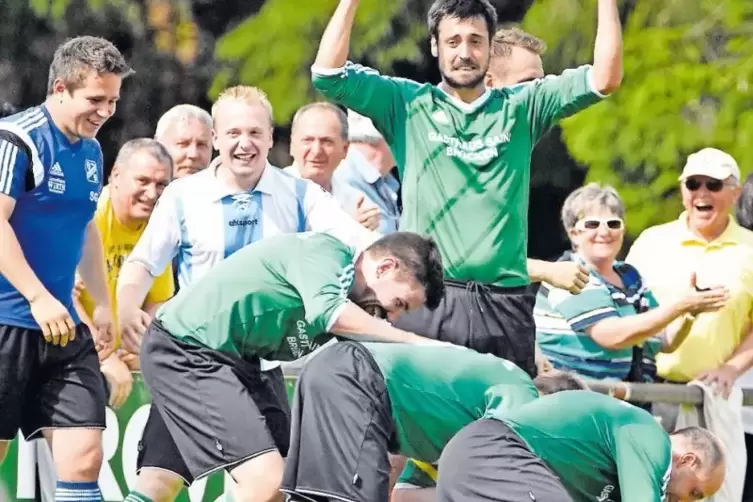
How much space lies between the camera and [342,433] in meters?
6.53

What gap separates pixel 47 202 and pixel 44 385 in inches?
28.0

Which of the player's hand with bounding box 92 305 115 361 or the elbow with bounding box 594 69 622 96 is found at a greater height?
the elbow with bounding box 594 69 622 96

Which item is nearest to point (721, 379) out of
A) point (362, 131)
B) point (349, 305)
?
point (362, 131)

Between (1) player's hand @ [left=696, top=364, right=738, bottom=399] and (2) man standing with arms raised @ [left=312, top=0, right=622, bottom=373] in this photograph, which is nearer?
(2) man standing with arms raised @ [left=312, top=0, right=622, bottom=373]

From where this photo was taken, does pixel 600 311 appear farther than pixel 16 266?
Yes

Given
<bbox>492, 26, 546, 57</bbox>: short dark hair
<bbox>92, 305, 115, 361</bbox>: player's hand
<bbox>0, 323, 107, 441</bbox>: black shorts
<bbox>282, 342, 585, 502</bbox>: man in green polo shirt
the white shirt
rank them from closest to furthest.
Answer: <bbox>282, 342, 585, 502</bbox>: man in green polo shirt
<bbox>0, 323, 107, 441</bbox>: black shorts
<bbox>92, 305, 115, 361</bbox>: player's hand
<bbox>492, 26, 546, 57</bbox>: short dark hair
the white shirt

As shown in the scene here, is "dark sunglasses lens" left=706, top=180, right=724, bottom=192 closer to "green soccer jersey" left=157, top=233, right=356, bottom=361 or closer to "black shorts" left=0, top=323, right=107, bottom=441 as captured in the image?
"green soccer jersey" left=157, top=233, right=356, bottom=361

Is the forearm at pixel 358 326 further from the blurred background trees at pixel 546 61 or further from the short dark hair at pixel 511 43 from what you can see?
the blurred background trees at pixel 546 61

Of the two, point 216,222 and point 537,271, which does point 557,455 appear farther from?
point 216,222

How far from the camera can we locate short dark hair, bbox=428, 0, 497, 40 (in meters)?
7.34

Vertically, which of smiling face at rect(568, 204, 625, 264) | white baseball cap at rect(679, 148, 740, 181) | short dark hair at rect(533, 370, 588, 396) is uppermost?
white baseball cap at rect(679, 148, 740, 181)

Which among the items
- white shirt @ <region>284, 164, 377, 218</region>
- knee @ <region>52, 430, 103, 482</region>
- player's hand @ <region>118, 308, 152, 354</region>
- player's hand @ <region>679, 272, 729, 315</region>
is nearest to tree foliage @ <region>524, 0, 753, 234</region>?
white shirt @ <region>284, 164, 377, 218</region>

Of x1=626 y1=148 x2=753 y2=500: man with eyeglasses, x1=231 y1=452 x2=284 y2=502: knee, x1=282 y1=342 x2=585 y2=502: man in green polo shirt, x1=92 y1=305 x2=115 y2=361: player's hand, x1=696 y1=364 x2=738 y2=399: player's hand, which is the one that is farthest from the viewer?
x1=626 y1=148 x2=753 y2=500: man with eyeglasses

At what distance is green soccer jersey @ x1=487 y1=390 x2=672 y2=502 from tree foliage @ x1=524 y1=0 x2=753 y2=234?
190 inches
